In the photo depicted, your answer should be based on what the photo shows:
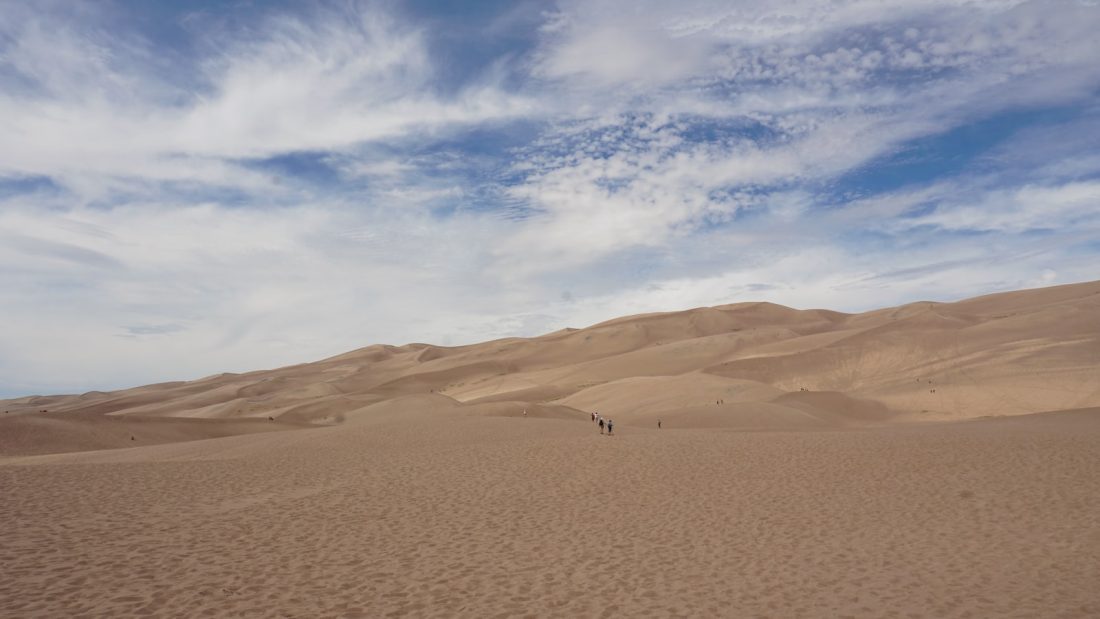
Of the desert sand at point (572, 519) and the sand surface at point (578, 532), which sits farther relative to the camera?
the desert sand at point (572, 519)

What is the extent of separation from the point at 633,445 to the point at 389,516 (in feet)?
32.3

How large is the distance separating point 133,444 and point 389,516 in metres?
27.0

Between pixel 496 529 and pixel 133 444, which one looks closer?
pixel 496 529

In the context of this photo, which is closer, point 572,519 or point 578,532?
point 578,532

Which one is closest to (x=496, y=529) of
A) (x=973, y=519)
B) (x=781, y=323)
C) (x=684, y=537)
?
(x=684, y=537)

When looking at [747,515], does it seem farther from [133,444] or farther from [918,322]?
[918,322]

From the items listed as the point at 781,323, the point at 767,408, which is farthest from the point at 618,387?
the point at 781,323

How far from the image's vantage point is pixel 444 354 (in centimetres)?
9481

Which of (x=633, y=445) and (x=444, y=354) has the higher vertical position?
(x=444, y=354)

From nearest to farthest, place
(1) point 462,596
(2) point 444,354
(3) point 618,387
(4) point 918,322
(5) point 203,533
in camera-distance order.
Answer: (1) point 462,596 < (5) point 203,533 < (3) point 618,387 < (4) point 918,322 < (2) point 444,354

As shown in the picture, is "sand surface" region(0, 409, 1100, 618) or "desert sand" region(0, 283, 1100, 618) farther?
→ "desert sand" region(0, 283, 1100, 618)

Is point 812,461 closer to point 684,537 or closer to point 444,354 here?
point 684,537

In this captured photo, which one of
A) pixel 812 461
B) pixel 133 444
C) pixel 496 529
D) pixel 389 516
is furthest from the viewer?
pixel 133 444

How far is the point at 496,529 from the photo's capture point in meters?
12.0
